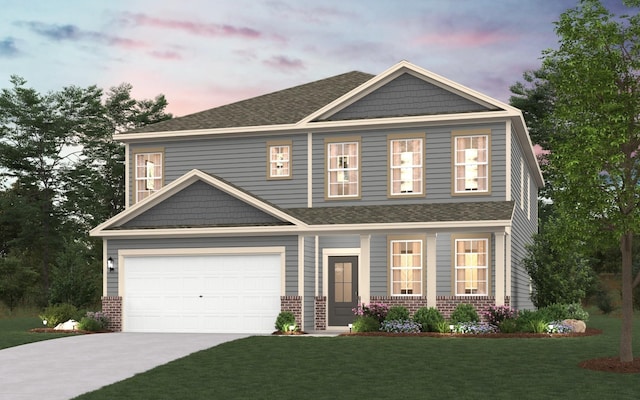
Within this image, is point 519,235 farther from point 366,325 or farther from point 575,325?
point 366,325

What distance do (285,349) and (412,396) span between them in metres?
6.55

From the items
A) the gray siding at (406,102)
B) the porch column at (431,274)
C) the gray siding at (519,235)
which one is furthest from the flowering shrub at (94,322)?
the gray siding at (519,235)

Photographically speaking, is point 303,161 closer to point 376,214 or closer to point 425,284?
point 376,214

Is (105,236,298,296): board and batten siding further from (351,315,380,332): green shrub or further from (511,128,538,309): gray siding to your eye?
(511,128,538,309): gray siding

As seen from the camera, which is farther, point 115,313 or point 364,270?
point 115,313

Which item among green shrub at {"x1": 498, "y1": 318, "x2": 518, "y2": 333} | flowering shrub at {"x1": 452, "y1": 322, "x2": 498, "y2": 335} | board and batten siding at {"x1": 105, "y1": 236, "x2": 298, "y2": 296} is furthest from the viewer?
board and batten siding at {"x1": 105, "y1": 236, "x2": 298, "y2": 296}

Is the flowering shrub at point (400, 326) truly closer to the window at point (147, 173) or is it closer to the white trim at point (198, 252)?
the white trim at point (198, 252)

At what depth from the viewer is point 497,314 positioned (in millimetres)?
23156

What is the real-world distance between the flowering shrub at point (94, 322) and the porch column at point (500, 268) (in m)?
12.3

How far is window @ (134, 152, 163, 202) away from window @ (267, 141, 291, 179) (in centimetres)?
419

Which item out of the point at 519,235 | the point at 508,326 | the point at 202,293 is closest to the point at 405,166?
the point at 519,235

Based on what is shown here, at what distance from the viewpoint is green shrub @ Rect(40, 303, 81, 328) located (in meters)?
26.3

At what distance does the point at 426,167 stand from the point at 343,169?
280cm

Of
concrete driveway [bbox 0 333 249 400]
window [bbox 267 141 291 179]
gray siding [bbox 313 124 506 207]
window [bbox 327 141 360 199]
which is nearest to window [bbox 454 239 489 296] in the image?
gray siding [bbox 313 124 506 207]
